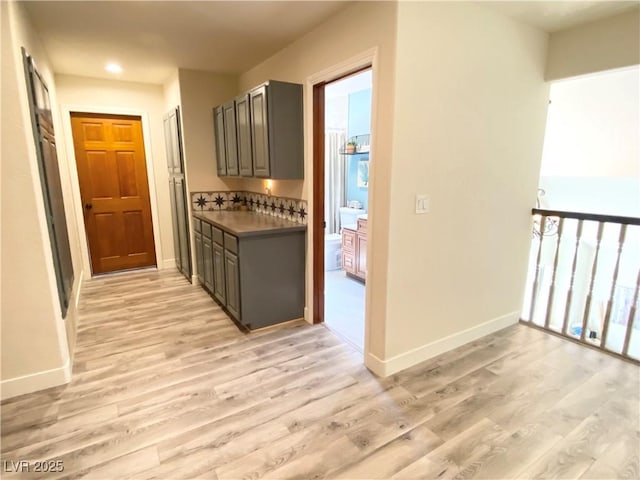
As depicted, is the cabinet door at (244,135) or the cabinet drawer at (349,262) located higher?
the cabinet door at (244,135)

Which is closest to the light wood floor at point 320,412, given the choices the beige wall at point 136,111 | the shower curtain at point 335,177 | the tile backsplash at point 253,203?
the tile backsplash at point 253,203

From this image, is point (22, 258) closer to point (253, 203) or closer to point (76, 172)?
point (253, 203)

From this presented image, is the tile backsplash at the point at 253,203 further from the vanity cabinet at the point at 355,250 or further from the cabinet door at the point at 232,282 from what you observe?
the vanity cabinet at the point at 355,250

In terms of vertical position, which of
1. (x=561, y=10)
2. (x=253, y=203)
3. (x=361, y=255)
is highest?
(x=561, y=10)

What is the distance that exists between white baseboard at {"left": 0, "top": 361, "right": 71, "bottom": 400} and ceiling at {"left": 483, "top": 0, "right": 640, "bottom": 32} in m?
3.67

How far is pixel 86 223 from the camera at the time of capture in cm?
434

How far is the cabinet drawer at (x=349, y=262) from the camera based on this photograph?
174 inches

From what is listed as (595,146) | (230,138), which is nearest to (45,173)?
(230,138)

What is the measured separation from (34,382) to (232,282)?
1.44 meters

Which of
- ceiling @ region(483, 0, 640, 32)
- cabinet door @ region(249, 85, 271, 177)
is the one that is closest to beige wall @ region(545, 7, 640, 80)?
ceiling @ region(483, 0, 640, 32)

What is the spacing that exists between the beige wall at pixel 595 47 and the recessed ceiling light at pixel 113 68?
410 centimetres

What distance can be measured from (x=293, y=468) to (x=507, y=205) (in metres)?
2.44

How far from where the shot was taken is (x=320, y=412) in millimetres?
1958

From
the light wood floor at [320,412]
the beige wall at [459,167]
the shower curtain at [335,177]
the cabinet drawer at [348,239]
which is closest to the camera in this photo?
the light wood floor at [320,412]
